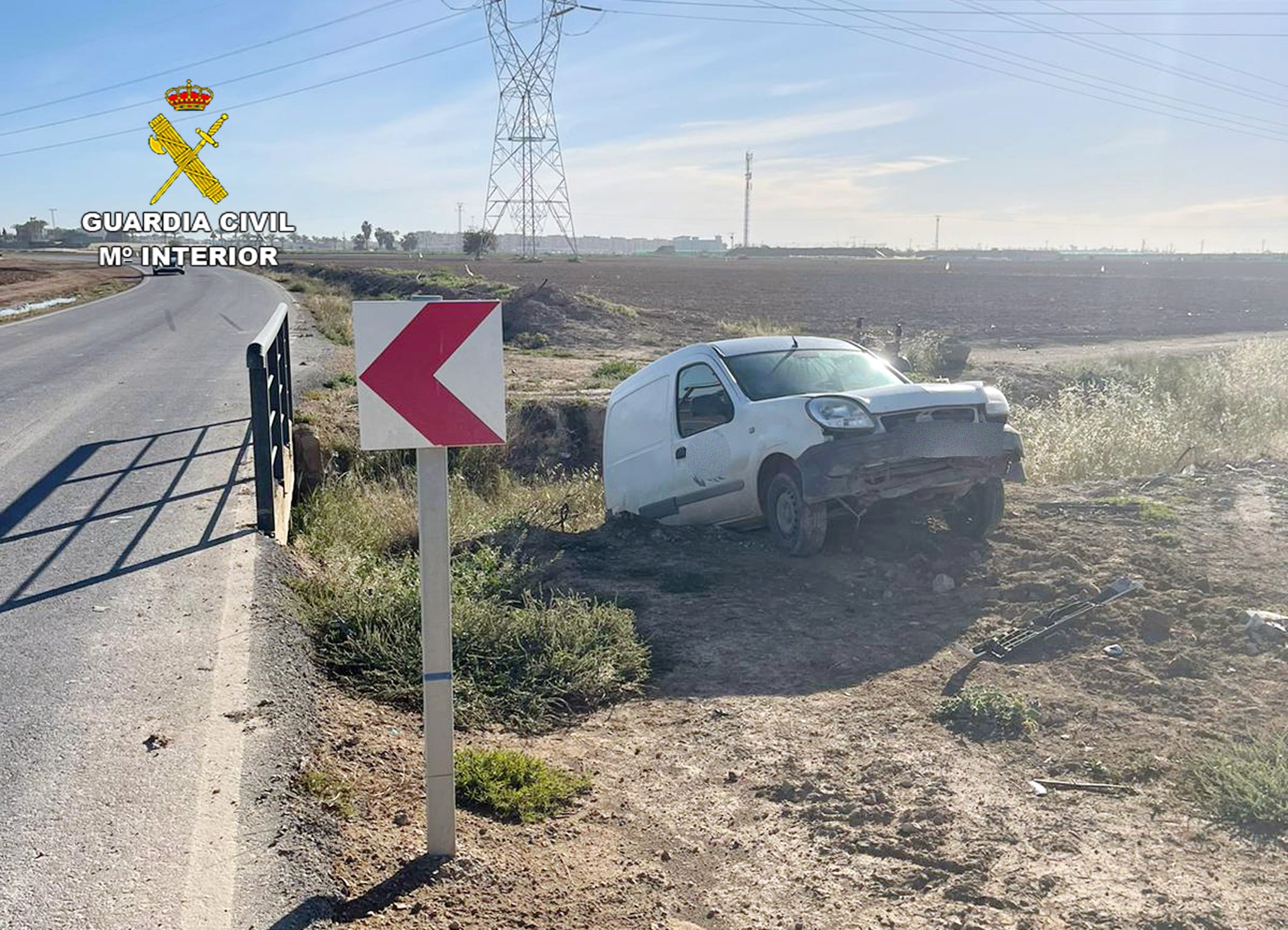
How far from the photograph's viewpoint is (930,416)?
790cm

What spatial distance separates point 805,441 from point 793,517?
0.59 meters

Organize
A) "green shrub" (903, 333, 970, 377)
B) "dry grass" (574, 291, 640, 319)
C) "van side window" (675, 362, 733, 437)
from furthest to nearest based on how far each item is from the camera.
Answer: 1. "dry grass" (574, 291, 640, 319)
2. "green shrub" (903, 333, 970, 377)
3. "van side window" (675, 362, 733, 437)

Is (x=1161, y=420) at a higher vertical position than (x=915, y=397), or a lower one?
lower

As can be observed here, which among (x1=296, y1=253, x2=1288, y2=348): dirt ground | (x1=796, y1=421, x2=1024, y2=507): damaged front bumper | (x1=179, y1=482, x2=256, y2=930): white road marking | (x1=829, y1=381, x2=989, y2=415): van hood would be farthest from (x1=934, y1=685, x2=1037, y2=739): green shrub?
(x1=296, y1=253, x2=1288, y2=348): dirt ground

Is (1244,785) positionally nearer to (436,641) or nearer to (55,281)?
(436,641)

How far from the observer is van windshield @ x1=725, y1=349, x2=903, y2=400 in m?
8.59

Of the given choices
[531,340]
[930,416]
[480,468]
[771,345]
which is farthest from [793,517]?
[531,340]

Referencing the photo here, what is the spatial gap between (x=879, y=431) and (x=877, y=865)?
4076 mm

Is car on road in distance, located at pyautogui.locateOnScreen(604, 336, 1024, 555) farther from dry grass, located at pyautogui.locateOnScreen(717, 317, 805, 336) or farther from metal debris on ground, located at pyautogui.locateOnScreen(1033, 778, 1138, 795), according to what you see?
dry grass, located at pyautogui.locateOnScreen(717, 317, 805, 336)

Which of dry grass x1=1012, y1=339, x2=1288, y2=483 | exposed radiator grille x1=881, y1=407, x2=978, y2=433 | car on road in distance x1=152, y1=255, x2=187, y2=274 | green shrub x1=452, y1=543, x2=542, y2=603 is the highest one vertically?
car on road in distance x1=152, y1=255, x2=187, y2=274

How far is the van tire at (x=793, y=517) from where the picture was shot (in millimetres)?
7820

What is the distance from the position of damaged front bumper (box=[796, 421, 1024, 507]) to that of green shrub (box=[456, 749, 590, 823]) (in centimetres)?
348

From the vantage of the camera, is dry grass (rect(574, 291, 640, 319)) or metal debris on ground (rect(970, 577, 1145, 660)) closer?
metal debris on ground (rect(970, 577, 1145, 660))

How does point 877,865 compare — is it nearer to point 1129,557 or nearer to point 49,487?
point 1129,557
